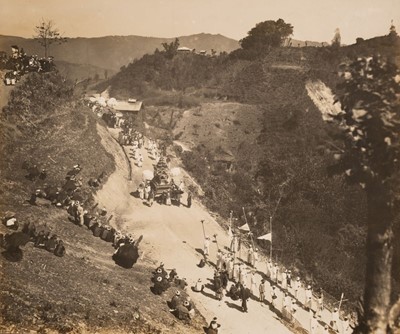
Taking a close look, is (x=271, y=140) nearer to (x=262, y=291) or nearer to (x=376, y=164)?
(x=262, y=291)

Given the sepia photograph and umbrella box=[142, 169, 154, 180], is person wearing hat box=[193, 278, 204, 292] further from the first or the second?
umbrella box=[142, 169, 154, 180]

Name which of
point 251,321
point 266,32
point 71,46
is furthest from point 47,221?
point 71,46

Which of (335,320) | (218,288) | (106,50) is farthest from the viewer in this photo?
(106,50)

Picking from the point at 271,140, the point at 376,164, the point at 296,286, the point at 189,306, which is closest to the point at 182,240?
the point at 296,286

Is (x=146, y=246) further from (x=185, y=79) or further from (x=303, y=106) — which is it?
(x=185, y=79)

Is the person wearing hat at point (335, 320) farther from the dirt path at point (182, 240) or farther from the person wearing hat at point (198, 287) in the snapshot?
the person wearing hat at point (198, 287)

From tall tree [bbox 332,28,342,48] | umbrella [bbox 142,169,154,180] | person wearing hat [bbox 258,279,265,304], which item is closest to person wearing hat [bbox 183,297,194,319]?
person wearing hat [bbox 258,279,265,304]

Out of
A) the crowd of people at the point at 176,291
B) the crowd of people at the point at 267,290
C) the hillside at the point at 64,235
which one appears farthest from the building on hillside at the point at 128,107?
the crowd of people at the point at 176,291
